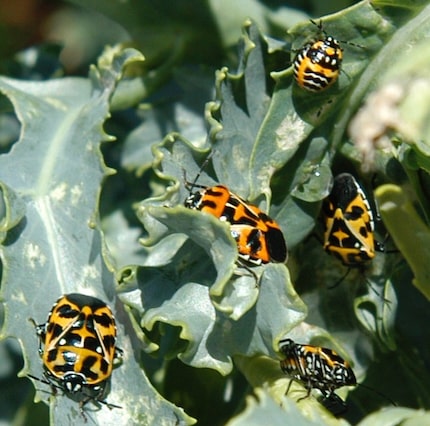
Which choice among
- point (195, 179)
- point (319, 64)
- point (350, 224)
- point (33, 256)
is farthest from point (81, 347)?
point (319, 64)

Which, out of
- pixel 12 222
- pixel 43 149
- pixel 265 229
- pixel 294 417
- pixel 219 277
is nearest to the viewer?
pixel 294 417

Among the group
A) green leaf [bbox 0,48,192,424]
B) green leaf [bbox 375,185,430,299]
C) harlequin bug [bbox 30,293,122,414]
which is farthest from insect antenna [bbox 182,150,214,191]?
green leaf [bbox 375,185,430,299]

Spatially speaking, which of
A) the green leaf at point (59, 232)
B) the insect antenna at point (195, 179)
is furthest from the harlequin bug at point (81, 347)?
the insect antenna at point (195, 179)

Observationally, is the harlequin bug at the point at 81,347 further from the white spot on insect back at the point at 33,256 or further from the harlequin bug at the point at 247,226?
the harlequin bug at the point at 247,226

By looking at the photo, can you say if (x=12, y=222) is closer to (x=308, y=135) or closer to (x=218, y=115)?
(x=218, y=115)

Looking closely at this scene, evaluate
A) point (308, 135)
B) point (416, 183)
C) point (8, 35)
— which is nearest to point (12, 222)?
point (308, 135)

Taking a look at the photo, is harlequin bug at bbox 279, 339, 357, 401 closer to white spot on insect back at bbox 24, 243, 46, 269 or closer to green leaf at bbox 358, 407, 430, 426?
green leaf at bbox 358, 407, 430, 426

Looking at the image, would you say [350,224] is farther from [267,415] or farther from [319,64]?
[267,415]
